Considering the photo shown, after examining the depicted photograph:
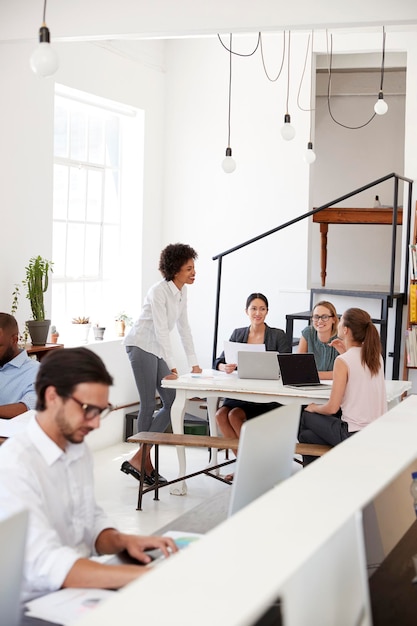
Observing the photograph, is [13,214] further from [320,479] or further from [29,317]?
[320,479]

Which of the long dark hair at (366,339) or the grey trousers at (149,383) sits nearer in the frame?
the long dark hair at (366,339)

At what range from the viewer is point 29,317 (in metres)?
6.88

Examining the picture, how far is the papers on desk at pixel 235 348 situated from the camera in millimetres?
6320

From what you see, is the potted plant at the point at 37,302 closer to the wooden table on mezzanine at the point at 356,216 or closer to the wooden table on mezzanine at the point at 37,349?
the wooden table on mezzanine at the point at 37,349

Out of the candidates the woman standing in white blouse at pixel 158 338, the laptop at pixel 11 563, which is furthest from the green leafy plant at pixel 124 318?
the laptop at pixel 11 563

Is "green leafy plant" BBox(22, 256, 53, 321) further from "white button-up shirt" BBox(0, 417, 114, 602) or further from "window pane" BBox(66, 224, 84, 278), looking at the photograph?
"white button-up shirt" BBox(0, 417, 114, 602)

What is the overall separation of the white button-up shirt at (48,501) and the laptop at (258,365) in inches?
141

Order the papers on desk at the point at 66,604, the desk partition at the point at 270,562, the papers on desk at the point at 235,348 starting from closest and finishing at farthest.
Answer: the desk partition at the point at 270,562 → the papers on desk at the point at 66,604 → the papers on desk at the point at 235,348

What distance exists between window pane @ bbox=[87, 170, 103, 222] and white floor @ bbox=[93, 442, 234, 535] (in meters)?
2.01

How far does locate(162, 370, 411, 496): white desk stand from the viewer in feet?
19.0

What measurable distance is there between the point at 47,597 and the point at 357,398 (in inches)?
133

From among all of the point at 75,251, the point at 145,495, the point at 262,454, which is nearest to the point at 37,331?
the point at 145,495

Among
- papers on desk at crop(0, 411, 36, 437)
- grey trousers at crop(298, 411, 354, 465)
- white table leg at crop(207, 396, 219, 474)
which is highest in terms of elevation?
papers on desk at crop(0, 411, 36, 437)

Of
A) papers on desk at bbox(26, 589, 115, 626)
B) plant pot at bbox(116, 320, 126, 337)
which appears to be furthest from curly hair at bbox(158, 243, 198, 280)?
papers on desk at bbox(26, 589, 115, 626)
